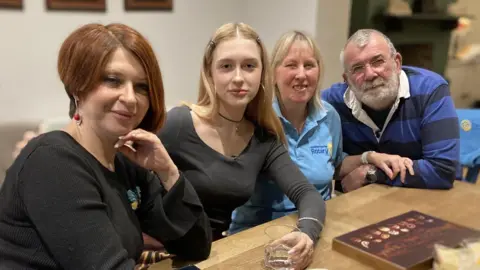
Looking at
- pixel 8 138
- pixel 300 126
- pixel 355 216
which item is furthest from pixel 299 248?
pixel 8 138

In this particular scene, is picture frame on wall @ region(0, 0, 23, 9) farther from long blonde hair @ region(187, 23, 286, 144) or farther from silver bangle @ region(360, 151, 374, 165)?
silver bangle @ region(360, 151, 374, 165)

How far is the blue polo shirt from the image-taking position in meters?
1.83

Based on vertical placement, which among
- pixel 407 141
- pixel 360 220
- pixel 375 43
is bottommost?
pixel 360 220

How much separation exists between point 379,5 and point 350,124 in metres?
1.73

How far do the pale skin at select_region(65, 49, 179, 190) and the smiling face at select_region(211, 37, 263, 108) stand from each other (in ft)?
1.71

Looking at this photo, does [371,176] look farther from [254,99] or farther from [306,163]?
[254,99]

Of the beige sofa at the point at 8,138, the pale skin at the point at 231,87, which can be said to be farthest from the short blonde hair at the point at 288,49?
the beige sofa at the point at 8,138

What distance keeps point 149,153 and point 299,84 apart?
0.83 meters

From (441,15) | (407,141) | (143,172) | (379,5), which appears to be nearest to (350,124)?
(407,141)

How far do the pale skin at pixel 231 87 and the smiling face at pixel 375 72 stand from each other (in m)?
0.59

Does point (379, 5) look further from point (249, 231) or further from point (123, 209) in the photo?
point (123, 209)

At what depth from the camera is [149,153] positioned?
1.23 metres

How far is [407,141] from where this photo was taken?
2.06 metres

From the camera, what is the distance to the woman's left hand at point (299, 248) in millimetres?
1249
